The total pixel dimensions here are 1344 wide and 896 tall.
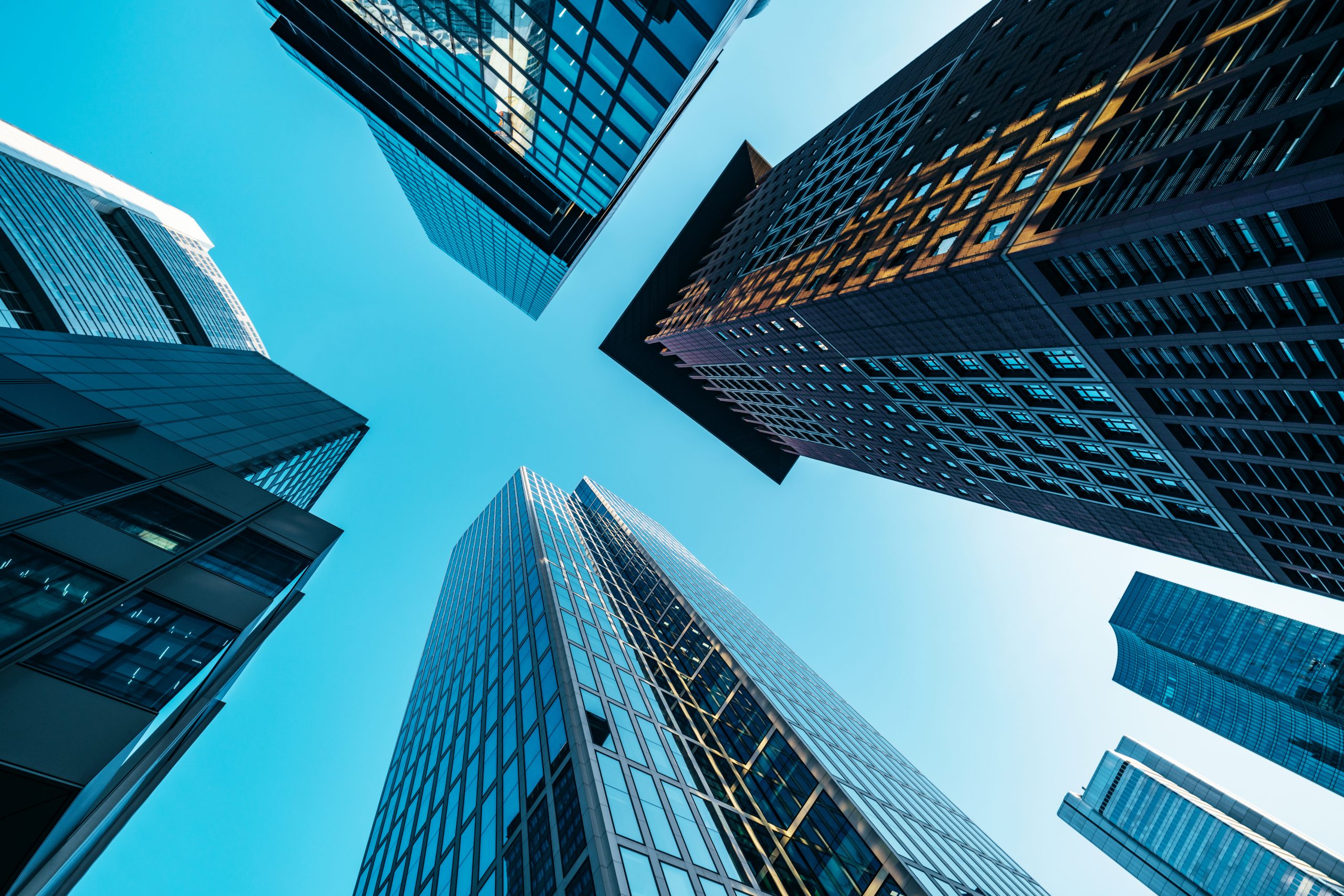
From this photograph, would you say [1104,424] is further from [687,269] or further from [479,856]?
[687,269]

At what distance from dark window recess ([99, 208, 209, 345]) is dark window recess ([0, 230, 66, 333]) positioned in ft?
119

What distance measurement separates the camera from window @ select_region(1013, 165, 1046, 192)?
26438 mm

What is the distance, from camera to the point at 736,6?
68.9 ft

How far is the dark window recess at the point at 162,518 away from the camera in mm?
12805

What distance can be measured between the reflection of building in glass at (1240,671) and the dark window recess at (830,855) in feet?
354

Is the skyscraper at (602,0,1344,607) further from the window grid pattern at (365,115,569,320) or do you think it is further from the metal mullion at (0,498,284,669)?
the metal mullion at (0,498,284,669)

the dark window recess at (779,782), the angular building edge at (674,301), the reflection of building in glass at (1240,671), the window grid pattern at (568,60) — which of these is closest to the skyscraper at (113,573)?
the window grid pattern at (568,60)

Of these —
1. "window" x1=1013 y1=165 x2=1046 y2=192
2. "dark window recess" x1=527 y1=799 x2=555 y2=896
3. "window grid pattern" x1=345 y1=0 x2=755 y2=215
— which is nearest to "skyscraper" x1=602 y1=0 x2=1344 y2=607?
"window" x1=1013 y1=165 x2=1046 y2=192

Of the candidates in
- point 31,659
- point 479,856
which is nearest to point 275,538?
point 31,659

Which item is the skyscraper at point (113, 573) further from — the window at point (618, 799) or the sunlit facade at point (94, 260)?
the sunlit facade at point (94, 260)

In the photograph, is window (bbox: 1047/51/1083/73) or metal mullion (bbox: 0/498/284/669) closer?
metal mullion (bbox: 0/498/284/669)

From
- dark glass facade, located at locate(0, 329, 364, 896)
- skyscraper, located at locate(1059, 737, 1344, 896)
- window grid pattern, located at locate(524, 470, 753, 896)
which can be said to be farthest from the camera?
skyscraper, located at locate(1059, 737, 1344, 896)

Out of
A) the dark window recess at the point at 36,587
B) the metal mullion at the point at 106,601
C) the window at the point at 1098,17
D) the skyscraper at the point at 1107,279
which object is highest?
the window at the point at 1098,17

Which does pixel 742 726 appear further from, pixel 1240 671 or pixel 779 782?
pixel 1240 671
